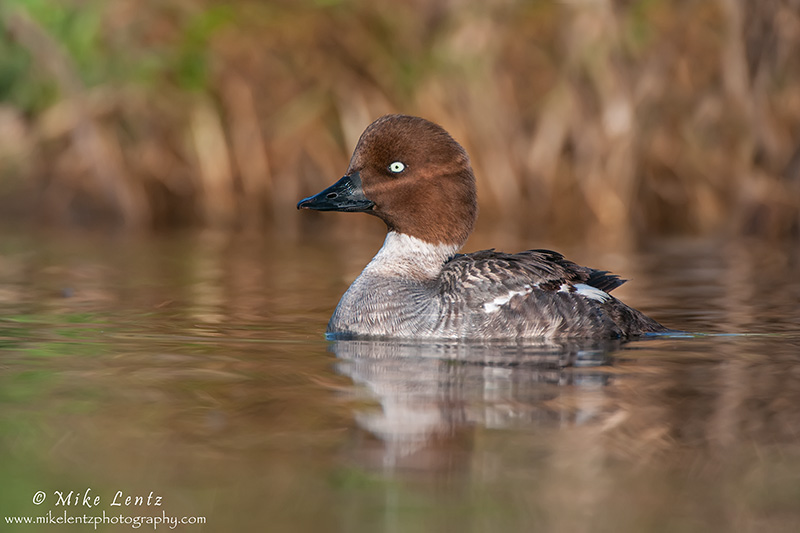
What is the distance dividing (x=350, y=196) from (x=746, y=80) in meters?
6.59

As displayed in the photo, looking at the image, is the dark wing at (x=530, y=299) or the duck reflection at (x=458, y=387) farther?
the dark wing at (x=530, y=299)

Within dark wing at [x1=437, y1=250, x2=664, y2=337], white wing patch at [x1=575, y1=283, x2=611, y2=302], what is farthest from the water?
white wing patch at [x1=575, y1=283, x2=611, y2=302]

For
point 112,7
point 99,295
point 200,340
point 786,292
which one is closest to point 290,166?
point 112,7

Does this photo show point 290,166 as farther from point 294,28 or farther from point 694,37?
point 694,37

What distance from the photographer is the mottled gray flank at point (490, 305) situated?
5.85 meters

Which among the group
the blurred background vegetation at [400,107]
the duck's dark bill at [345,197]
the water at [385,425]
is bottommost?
the water at [385,425]

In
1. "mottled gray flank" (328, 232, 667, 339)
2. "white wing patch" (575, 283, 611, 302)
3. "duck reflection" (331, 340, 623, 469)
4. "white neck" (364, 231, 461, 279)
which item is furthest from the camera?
"white neck" (364, 231, 461, 279)

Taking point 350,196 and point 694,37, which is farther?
point 694,37

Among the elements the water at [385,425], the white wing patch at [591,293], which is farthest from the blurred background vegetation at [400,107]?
the white wing patch at [591,293]

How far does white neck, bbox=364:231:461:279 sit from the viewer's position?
6.34 meters

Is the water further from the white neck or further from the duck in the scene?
the white neck

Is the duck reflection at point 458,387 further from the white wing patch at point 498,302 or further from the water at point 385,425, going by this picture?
the white wing patch at point 498,302

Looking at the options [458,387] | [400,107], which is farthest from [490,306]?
[400,107]

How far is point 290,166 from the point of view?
44.8 ft
